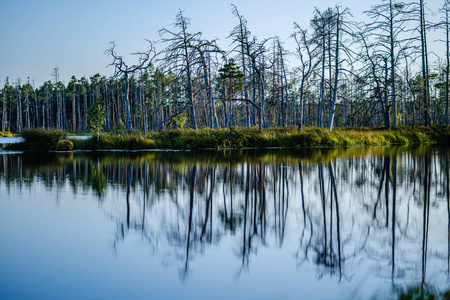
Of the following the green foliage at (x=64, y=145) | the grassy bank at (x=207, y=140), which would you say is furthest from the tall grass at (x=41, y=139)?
the green foliage at (x=64, y=145)

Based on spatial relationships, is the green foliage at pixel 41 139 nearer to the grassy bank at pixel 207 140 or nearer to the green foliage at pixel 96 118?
the grassy bank at pixel 207 140

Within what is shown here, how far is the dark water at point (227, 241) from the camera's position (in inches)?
156

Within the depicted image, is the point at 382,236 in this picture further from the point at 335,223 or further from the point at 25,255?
the point at 25,255

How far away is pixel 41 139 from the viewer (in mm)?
29609

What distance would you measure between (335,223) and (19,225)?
5.24 meters

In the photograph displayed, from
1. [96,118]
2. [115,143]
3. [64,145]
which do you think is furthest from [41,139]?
[115,143]

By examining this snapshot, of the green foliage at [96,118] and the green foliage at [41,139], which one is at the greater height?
the green foliage at [96,118]

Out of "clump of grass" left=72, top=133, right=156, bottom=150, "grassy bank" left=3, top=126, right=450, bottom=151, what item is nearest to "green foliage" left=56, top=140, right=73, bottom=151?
"grassy bank" left=3, top=126, right=450, bottom=151

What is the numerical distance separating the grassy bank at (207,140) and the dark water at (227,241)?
17282mm

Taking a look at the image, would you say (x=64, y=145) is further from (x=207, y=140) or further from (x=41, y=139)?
(x=207, y=140)

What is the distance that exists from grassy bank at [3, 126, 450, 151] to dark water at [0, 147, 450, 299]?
17.3m

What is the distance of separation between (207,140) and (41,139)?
1278 cm

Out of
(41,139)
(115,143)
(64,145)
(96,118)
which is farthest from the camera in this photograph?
(96,118)

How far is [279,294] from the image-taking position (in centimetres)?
379
